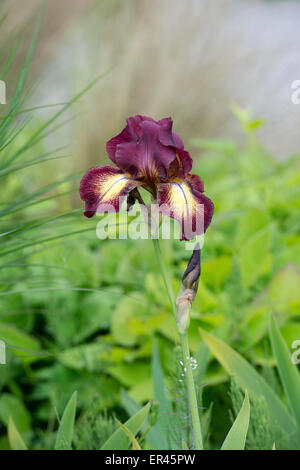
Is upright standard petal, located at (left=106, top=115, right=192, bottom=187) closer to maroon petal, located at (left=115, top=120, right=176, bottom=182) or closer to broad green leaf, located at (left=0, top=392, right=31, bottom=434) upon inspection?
maroon petal, located at (left=115, top=120, right=176, bottom=182)

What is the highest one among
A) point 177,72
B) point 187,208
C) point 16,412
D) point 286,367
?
point 177,72

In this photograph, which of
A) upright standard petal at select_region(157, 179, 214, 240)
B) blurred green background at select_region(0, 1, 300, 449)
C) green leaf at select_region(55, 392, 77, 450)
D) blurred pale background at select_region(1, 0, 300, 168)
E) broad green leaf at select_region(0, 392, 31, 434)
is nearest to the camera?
upright standard petal at select_region(157, 179, 214, 240)

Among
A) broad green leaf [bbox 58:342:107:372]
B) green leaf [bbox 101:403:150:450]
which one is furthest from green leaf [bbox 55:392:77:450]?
broad green leaf [bbox 58:342:107:372]

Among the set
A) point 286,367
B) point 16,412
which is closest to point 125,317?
point 16,412

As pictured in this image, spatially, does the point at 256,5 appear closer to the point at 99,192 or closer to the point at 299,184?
the point at 299,184

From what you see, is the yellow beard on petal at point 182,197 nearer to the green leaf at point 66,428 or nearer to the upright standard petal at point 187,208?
the upright standard petal at point 187,208

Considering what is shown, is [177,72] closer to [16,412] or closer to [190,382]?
[16,412]
